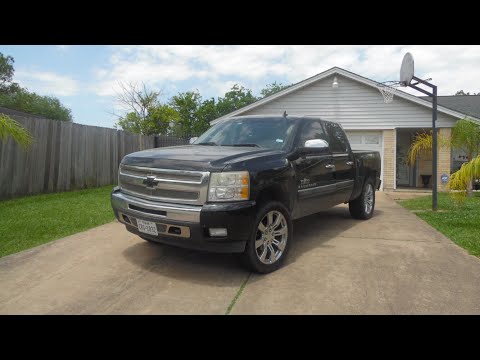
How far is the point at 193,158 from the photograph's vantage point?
3.44 m

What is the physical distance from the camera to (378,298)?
3053 mm

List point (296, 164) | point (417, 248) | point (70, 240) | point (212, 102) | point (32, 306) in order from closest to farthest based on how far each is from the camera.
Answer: point (32, 306) < point (296, 164) < point (417, 248) < point (70, 240) < point (212, 102)

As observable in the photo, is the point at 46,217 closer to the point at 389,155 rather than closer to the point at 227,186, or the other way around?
the point at 227,186

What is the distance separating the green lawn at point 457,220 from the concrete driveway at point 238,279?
270 mm

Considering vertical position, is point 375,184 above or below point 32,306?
above

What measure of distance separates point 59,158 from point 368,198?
8616 mm

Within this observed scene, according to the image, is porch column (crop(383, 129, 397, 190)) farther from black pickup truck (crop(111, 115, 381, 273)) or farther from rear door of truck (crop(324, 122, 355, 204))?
black pickup truck (crop(111, 115, 381, 273))

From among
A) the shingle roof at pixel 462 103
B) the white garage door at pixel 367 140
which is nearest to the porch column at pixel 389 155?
the white garage door at pixel 367 140

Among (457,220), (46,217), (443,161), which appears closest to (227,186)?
(46,217)

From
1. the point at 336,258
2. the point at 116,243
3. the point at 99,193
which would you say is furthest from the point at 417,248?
the point at 99,193

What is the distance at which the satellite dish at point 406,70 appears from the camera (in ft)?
25.5
